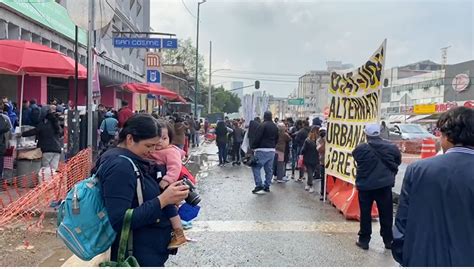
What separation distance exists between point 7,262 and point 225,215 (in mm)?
3832

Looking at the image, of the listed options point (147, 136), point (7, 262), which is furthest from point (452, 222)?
point (7, 262)

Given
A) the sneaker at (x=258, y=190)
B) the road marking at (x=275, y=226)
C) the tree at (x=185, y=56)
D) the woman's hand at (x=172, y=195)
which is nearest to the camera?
the woman's hand at (x=172, y=195)

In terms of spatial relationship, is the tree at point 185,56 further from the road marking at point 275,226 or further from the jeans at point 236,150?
the road marking at point 275,226

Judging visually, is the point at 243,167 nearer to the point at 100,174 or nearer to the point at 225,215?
the point at 225,215

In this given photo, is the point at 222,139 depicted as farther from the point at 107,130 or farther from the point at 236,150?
the point at 107,130

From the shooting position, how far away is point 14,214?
6.78 metres

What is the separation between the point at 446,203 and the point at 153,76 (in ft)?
78.5

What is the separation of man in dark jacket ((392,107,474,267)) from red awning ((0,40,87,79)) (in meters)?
8.03

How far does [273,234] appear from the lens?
23.0 feet

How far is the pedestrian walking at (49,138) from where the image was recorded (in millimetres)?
8969

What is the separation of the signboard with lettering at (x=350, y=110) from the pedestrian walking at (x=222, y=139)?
752 cm

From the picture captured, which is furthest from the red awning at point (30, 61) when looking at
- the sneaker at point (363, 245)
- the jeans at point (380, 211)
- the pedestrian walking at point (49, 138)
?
the sneaker at point (363, 245)

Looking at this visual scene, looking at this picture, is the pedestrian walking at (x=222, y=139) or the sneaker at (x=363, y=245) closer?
the sneaker at (x=363, y=245)

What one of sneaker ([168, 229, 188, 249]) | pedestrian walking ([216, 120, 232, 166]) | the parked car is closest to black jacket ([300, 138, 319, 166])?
pedestrian walking ([216, 120, 232, 166])
